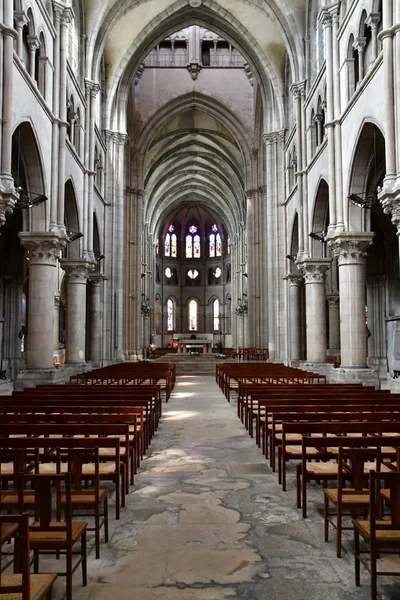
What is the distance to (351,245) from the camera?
18000 millimetres

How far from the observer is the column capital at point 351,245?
17.9m

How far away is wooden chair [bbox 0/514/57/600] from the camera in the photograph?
299 centimetres

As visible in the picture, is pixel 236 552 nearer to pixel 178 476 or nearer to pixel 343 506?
pixel 343 506

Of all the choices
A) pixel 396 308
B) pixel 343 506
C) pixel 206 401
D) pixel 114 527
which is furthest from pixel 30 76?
pixel 396 308

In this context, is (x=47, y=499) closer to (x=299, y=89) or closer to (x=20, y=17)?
(x=20, y=17)

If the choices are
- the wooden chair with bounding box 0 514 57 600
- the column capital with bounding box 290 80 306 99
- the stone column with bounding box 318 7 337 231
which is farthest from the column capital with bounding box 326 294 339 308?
the wooden chair with bounding box 0 514 57 600

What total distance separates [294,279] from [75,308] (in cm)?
1170

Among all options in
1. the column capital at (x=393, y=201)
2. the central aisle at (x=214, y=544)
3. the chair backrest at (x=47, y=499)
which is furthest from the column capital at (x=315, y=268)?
the chair backrest at (x=47, y=499)

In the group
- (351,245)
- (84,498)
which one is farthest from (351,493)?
(351,245)

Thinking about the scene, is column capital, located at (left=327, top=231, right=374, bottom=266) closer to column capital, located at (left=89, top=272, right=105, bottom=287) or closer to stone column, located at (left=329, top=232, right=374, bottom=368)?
stone column, located at (left=329, top=232, right=374, bottom=368)

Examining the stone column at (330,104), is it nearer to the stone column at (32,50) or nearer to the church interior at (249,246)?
the church interior at (249,246)

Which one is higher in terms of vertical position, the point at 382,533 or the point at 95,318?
the point at 95,318

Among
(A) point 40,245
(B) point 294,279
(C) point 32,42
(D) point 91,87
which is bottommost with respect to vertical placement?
(B) point 294,279

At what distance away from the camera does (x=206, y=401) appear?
18359 millimetres
